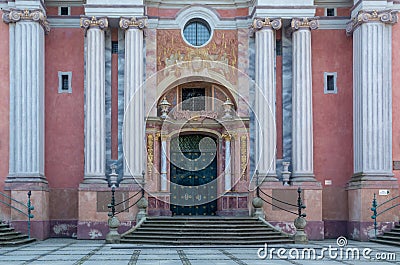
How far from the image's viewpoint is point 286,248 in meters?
23.2

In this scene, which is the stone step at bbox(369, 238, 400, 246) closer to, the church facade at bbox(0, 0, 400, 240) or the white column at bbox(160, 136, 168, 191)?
the church facade at bbox(0, 0, 400, 240)

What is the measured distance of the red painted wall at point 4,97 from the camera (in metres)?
27.8

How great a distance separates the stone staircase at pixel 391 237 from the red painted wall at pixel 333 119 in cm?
233

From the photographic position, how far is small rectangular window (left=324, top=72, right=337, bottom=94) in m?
29.4

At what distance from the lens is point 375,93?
27.9 m

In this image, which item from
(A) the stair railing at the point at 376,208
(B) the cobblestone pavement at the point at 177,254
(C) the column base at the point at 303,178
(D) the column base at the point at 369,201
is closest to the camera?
(B) the cobblestone pavement at the point at 177,254

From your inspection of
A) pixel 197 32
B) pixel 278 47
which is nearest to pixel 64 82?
pixel 197 32

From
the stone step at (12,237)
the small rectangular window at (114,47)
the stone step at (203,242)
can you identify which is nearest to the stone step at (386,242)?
the stone step at (203,242)

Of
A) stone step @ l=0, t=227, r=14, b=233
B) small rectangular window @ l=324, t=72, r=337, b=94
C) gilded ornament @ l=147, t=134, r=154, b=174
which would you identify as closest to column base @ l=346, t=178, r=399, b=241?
small rectangular window @ l=324, t=72, r=337, b=94

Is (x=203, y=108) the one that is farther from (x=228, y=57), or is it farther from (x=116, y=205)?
(x=116, y=205)

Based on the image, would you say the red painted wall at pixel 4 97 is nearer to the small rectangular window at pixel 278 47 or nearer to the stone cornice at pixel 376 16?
the small rectangular window at pixel 278 47

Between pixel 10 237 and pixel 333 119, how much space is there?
1247 cm

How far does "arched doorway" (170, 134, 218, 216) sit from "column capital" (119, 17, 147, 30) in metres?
4.56

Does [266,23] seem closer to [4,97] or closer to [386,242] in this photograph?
[386,242]
